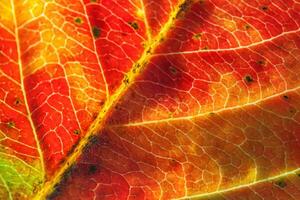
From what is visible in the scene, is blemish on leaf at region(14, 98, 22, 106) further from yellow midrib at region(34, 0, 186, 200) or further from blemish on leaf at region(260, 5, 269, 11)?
blemish on leaf at region(260, 5, 269, 11)

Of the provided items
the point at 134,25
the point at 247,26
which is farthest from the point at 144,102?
the point at 247,26

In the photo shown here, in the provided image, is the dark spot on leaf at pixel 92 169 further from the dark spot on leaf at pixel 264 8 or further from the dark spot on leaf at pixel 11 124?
the dark spot on leaf at pixel 264 8

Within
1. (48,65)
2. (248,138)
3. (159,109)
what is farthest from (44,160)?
(248,138)

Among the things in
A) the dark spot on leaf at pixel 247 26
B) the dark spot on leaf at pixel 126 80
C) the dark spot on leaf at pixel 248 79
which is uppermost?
the dark spot on leaf at pixel 247 26

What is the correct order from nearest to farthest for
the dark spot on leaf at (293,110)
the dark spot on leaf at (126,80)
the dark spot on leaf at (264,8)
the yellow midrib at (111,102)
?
the yellow midrib at (111,102) < the dark spot on leaf at (126,80) < the dark spot on leaf at (293,110) < the dark spot on leaf at (264,8)

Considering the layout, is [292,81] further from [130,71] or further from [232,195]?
[130,71]

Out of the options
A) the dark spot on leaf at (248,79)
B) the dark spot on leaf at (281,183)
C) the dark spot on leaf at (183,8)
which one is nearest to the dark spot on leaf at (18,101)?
the dark spot on leaf at (183,8)

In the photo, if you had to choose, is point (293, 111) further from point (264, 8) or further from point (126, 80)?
point (126, 80)

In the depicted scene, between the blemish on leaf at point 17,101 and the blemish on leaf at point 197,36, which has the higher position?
the blemish on leaf at point 197,36
